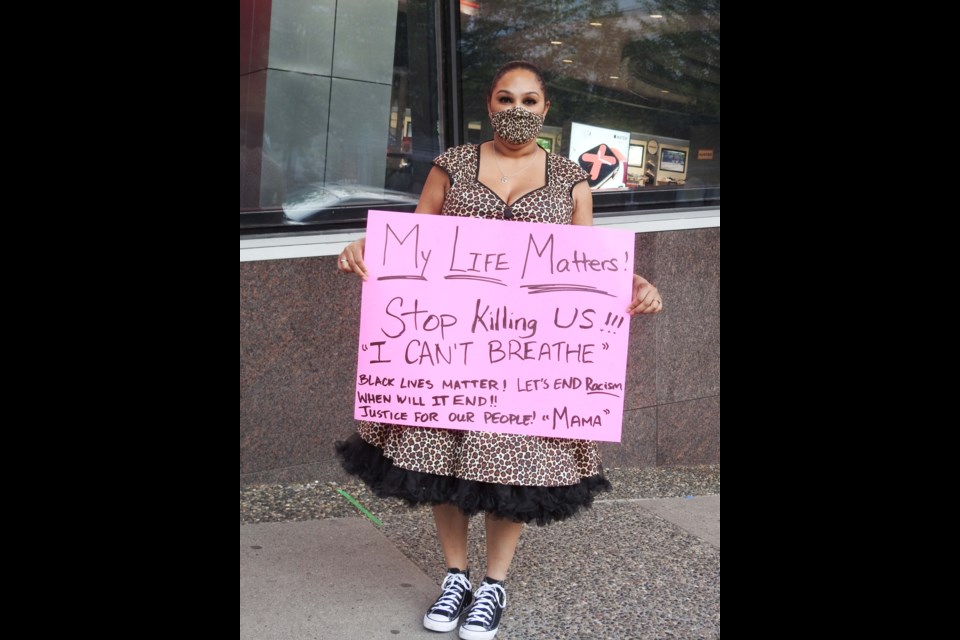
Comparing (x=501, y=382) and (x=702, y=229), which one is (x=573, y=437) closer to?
(x=501, y=382)

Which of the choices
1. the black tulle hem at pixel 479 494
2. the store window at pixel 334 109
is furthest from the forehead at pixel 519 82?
the store window at pixel 334 109

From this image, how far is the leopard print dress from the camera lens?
291cm

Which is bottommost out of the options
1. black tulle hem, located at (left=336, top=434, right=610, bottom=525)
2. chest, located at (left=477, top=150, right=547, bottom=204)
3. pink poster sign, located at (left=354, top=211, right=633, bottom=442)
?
black tulle hem, located at (left=336, top=434, right=610, bottom=525)

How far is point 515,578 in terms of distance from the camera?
12.0ft

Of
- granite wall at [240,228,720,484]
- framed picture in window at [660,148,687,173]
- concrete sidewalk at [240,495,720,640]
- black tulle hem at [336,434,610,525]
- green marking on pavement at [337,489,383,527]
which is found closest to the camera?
Answer: black tulle hem at [336,434,610,525]

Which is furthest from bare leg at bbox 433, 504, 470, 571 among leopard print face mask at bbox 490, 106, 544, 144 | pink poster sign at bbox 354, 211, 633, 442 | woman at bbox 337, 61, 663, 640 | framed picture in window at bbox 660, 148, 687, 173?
framed picture in window at bbox 660, 148, 687, 173

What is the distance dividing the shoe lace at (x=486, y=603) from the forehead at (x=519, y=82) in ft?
5.35

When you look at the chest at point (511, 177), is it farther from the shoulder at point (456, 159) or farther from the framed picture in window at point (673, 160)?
the framed picture in window at point (673, 160)

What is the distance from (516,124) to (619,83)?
9.41 feet

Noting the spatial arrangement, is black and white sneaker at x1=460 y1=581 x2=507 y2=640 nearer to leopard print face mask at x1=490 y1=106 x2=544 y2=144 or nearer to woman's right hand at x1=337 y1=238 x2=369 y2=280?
woman's right hand at x1=337 y1=238 x2=369 y2=280

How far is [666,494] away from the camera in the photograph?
507 centimetres

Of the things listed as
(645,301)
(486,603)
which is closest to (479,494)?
(486,603)

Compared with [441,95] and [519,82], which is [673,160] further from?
[519,82]

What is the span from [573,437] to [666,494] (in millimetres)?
2278
